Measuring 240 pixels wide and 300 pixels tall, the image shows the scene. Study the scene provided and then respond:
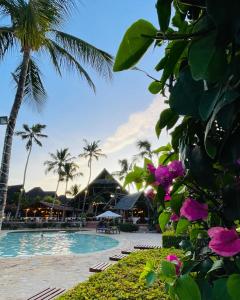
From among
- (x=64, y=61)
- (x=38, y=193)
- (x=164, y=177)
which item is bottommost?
(x=164, y=177)

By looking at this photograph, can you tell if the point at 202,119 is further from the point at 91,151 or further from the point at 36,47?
the point at 91,151

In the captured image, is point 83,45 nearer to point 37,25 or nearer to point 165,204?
point 37,25

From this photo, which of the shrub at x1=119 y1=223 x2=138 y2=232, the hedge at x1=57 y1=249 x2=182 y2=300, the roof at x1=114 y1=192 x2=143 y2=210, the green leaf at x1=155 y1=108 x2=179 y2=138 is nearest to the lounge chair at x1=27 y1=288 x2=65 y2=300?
the hedge at x1=57 y1=249 x2=182 y2=300

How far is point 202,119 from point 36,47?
6.10m

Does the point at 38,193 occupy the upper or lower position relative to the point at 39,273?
upper

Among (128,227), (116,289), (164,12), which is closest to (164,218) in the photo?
(164,12)

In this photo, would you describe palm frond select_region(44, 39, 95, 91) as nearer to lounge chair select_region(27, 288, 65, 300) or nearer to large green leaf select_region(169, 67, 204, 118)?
lounge chair select_region(27, 288, 65, 300)

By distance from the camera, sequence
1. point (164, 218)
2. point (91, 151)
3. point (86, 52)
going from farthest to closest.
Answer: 1. point (91, 151)
2. point (86, 52)
3. point (164, 218)

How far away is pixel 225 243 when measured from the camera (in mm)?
660

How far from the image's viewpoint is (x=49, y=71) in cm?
959

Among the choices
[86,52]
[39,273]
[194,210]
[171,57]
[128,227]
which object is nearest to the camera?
[171,57]

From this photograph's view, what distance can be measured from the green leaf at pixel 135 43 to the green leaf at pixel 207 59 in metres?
0.09

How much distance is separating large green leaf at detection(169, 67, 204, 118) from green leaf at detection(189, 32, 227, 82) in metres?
0.06

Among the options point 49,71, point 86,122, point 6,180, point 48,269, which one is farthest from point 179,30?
point 86,122
